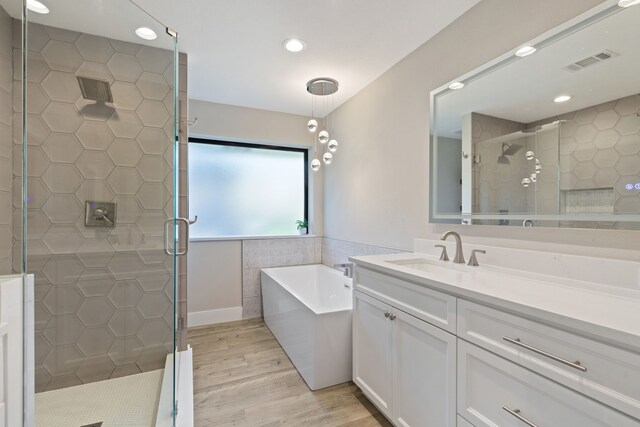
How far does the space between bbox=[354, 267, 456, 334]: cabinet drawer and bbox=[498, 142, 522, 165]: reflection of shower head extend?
863 mm

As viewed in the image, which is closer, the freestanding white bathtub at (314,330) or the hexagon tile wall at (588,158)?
the hexagon tile wall at (588,158)

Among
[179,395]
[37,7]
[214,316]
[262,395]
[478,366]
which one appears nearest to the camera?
[478,366]

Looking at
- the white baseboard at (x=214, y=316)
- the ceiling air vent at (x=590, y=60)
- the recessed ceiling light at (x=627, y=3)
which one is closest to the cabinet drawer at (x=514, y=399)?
the ceiling air vent at (x=590, y=60)

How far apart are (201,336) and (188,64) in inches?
97.9

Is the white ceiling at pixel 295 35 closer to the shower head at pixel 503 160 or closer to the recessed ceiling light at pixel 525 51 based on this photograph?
the recessed ceiling light at pixel 525 51

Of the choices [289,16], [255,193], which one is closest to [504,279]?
[289,16]

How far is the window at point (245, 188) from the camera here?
323 centimetres

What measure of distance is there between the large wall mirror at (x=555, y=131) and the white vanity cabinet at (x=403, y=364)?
761 mm

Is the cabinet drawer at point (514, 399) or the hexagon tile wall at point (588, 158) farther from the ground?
the hexagon tile wall at point (588, 158)

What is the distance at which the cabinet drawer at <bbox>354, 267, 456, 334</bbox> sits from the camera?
1.19 m

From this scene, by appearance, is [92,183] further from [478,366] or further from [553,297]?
[553,297]

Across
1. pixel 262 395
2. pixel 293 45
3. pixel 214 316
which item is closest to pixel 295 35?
pixel 293 45

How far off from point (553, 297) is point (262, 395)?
1.76 metres

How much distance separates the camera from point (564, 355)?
818mm
